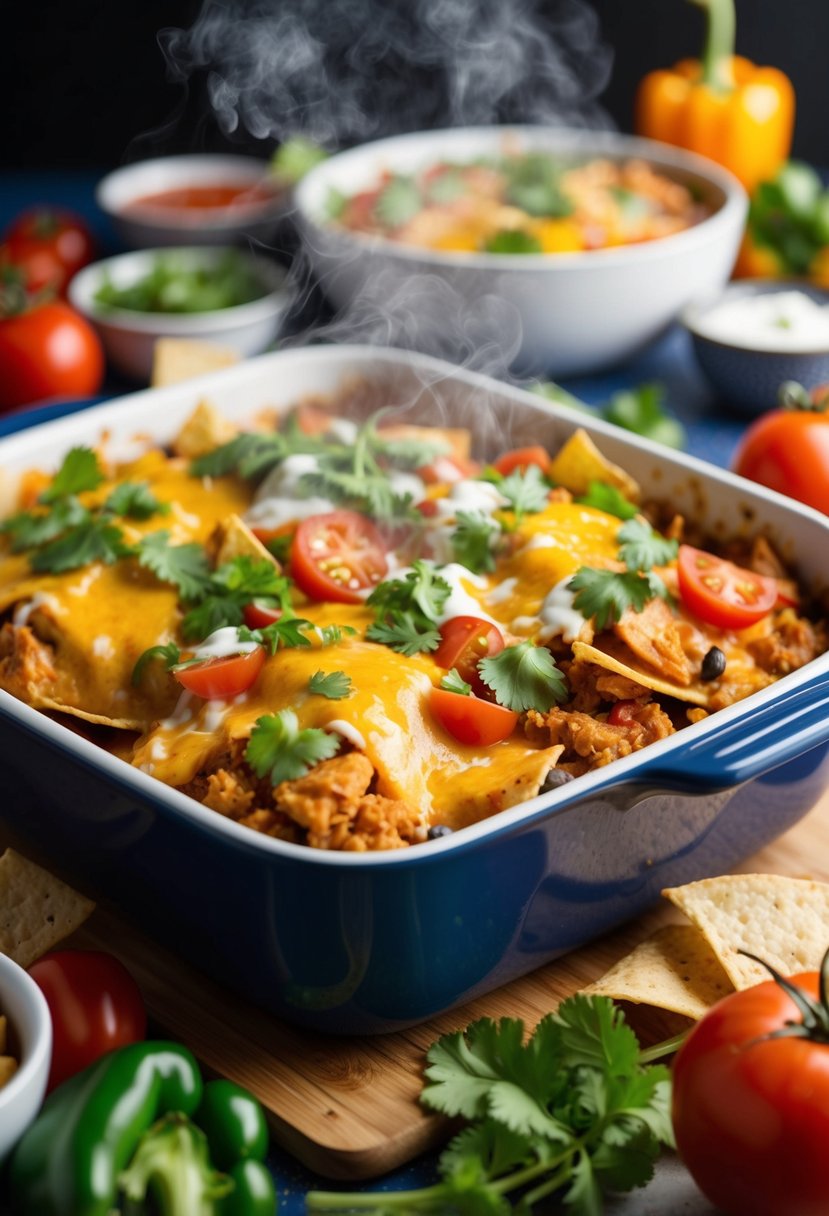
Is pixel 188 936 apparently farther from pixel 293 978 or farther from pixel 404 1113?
pixel 404 1113

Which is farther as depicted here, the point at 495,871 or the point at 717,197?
the point at 717,197

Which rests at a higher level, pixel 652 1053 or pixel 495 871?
pixel 495 871

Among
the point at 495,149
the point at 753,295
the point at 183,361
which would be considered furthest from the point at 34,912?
the point at 495,149

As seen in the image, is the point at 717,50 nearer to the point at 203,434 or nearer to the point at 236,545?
the point at 203,434

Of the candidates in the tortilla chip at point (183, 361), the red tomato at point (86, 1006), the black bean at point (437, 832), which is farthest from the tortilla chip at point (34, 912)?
the tortilla chip at point (183, 361)

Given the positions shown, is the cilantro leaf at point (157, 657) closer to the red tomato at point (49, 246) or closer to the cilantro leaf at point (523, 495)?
the cilantro leaf at point (523, 495)

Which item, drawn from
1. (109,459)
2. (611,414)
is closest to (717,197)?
(611,414)

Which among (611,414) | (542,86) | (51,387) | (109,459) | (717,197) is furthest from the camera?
(542,86)
